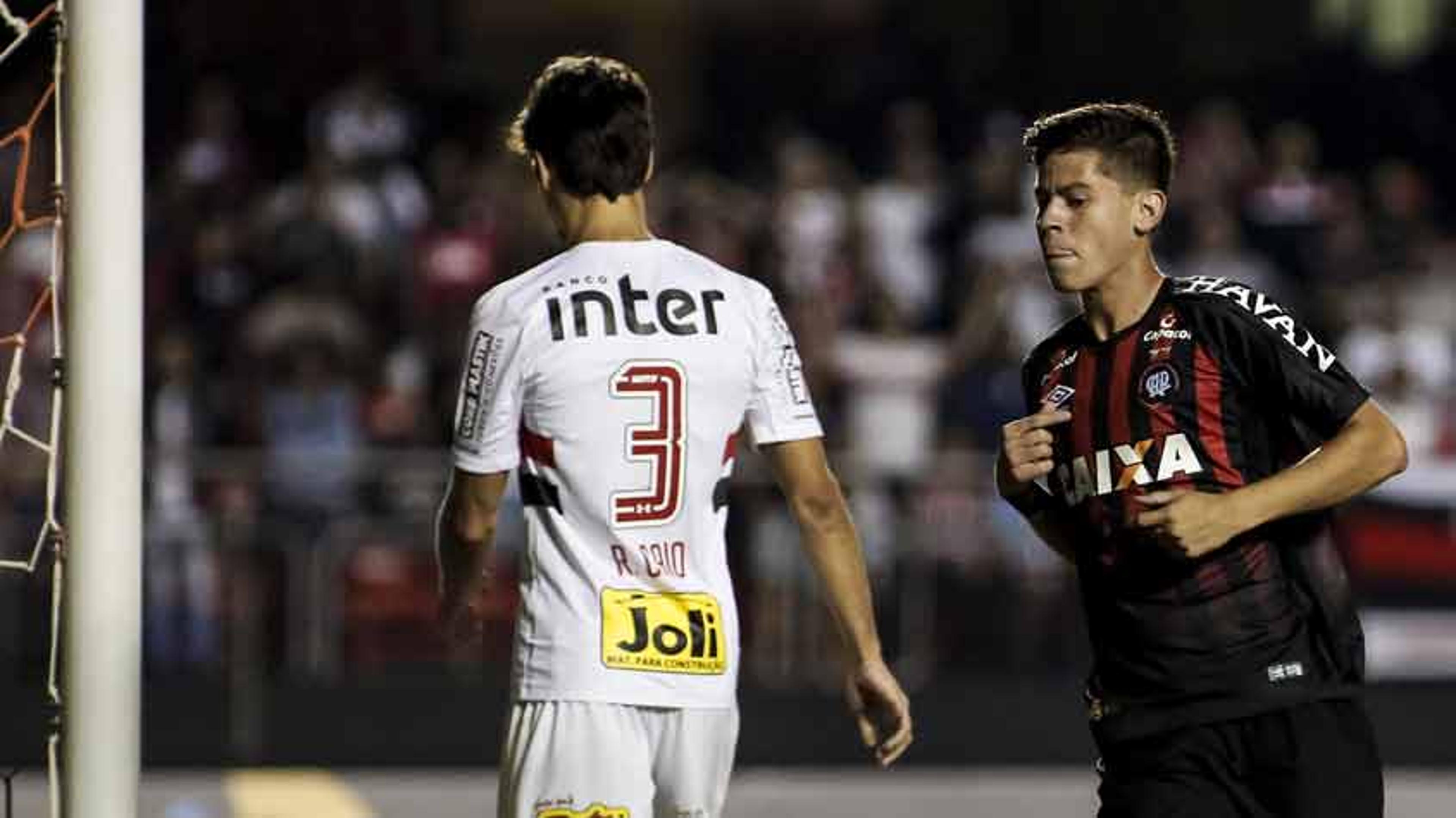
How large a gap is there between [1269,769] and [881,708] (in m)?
0.71

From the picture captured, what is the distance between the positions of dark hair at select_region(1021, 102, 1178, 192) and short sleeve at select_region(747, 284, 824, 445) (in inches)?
23.0

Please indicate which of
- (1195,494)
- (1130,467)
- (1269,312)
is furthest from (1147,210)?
(1195,494)

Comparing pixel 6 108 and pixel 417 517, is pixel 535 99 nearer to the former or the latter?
pixel 417 517

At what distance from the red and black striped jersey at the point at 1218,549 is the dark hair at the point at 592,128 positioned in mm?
973

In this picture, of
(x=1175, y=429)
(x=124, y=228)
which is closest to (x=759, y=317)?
(x=1175, y=429)

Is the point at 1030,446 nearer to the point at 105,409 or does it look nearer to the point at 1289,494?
the point at 1289,494

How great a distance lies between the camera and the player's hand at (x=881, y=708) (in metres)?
5.28

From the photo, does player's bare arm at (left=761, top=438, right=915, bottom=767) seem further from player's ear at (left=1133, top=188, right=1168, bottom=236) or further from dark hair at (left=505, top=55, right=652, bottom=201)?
player's ear at (left=1133, top=188, right=1168, bottom=236)

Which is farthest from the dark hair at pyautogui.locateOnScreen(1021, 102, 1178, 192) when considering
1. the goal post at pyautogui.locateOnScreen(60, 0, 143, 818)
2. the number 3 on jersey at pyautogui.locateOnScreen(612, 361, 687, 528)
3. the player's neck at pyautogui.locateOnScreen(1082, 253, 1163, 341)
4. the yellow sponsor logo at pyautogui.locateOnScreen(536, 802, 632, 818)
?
the goal post at pyautogui.locateOnScreen(60, 0, 143, 818)

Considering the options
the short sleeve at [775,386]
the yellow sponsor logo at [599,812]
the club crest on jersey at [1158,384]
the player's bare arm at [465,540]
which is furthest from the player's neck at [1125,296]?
the yellow sponsor logo at [599,812]

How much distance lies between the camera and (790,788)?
11867 millimetres

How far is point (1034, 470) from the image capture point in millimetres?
5242

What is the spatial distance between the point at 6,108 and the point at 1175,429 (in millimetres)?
10900

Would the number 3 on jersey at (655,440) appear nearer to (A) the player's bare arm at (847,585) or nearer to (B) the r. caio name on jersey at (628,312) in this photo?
(B) the r. caio name on jersey at (628,312)
